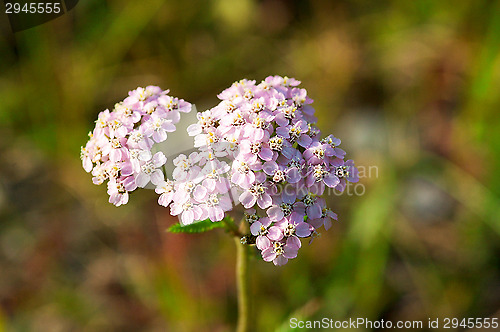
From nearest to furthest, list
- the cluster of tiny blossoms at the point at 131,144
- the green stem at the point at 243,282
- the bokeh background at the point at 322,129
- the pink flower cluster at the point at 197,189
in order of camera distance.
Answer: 1. the pink flower cluster at the point at 197,189
2. the cluster of tiny blossoms at the point at 131,144
3. the green stem at the point at 243,282
4. the bokeh background at the point at 322,129

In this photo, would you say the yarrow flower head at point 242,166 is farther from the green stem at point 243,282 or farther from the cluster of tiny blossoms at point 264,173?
the green stem at point 243,282

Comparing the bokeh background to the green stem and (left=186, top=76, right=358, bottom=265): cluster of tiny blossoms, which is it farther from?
(left=186, top=76, right=358, bottom=265): cluster of tiny blossoms

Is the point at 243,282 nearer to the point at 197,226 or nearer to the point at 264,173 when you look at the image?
the point at 197,226

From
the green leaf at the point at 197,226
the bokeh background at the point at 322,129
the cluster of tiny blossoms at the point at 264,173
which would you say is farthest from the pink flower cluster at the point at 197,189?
the bokeh background at the point at 322,129

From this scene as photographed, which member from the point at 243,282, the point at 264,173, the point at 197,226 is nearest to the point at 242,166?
the point at 264,173

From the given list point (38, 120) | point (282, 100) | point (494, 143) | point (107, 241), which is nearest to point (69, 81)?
point (38, 120)

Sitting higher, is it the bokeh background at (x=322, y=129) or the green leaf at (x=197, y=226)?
the green leaf at (x=197, y=226)
